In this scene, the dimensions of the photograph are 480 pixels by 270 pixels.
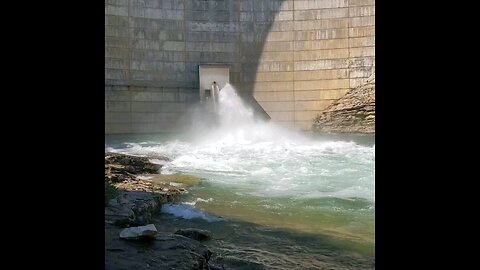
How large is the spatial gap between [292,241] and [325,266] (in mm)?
972

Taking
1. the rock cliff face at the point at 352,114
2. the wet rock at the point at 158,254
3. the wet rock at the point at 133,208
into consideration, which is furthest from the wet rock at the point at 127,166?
the rock cliff face at the point at 352,114

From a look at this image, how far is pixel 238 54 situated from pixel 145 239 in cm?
1602

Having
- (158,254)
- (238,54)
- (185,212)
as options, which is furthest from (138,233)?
(238,54)

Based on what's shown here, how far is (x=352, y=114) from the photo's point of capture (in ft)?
58.9

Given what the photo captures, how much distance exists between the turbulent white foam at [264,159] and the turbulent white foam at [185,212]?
1.96m

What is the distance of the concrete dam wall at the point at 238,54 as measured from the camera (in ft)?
59.8

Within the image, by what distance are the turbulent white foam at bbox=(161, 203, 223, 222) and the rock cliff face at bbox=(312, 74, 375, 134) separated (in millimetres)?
11910

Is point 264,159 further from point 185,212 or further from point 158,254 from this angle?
point 158,254

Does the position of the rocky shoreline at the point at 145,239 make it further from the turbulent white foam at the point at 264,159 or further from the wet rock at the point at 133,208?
the turbulent white foam at the point at 264,159

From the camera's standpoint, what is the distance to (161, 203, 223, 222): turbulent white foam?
6.62 m

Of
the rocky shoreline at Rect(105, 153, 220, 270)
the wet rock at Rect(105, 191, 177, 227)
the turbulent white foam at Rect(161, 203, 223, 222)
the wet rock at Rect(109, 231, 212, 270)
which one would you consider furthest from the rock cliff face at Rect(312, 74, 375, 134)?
the wet rock at Rect(109, 231, 212, 270)

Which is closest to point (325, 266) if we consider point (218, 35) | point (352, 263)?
point (352, 263)

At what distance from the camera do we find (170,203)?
7.56 meters
